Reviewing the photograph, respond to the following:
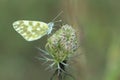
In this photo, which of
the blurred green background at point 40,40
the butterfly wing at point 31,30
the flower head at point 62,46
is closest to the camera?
the flower head at point 62,46

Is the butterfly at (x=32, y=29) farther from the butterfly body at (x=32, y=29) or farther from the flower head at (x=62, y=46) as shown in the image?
the flower head at (x=62, y=46)

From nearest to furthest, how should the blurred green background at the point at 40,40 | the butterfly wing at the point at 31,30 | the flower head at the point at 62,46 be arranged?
the flower head at the point at 62,46 < the butterfly wing at the point at 31,30 < the blurred green background at the point at 40,40

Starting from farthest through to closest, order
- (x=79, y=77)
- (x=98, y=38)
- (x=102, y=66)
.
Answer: (x=98, y=38) → (x=102, y=66) → (x=79, y=77)

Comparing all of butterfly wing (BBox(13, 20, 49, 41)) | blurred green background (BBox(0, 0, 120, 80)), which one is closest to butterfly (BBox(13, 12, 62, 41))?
butterfly wing (BBox(13, 20, 49, 41))

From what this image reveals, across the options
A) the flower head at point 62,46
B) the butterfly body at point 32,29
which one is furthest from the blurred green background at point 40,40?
the flower head at point 62,46

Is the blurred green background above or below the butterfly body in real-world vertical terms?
above

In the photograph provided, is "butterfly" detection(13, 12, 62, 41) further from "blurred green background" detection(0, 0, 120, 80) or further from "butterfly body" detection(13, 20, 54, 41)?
"blurred green background" detection(0, 0, 120, 80)

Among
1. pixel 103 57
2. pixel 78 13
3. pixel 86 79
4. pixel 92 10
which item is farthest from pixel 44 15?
pixel 86 79

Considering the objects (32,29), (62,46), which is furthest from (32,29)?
(62,46)

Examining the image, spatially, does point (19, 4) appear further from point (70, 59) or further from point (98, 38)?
point (70, 59)
